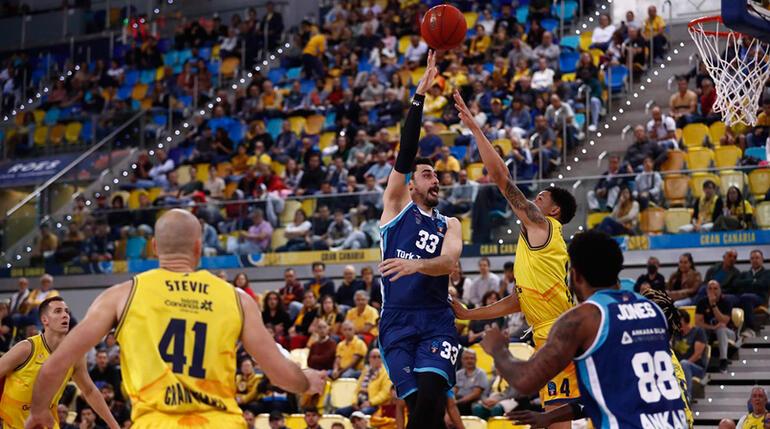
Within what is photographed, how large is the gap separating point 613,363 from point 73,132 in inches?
930

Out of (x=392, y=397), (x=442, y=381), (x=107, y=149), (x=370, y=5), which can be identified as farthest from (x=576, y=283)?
(x=370, y=5)

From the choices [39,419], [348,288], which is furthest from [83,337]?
[348,288]

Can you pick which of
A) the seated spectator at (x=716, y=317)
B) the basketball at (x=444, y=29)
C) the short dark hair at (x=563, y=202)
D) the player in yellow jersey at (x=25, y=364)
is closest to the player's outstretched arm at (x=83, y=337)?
Answer: the player in yellow jersey at (x=25, y=364)

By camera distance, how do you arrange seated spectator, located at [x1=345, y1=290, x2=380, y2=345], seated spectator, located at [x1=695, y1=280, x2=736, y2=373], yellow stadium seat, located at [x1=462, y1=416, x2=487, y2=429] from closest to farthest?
yellow stadium seat, located at [x1=462, y1=416, x2=487, y2=429], seated spectator, located at [x1=695, y1=280, x2=736, y2=373], seated spectator, located at [x1=345, y1=290, x2=380, y2=345]

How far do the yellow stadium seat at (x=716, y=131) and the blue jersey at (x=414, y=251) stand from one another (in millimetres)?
10848

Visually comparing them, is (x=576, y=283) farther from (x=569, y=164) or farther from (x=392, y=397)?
(x=569, y=164)

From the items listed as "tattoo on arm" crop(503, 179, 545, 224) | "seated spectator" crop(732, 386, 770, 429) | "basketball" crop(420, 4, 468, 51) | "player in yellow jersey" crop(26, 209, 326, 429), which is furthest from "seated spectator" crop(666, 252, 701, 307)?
"player in yellow jersey" crop(26, 209, 326, 429)

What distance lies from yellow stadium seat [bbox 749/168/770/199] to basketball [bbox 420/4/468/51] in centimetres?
674

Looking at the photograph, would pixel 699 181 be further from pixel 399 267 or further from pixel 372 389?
pixel 399 267

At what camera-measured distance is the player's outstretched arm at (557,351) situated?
234 inches

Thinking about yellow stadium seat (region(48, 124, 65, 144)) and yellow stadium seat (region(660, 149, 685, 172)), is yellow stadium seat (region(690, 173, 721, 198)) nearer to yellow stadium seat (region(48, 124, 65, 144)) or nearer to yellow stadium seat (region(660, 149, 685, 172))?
yellow stadium seat (region(660, 149, 685, 172))

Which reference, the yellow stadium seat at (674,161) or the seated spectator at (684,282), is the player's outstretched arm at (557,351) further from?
the yellow stadium seat at (674,161)

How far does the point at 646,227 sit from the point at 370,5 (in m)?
13.6

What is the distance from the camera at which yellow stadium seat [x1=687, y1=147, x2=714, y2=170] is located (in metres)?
18.3
